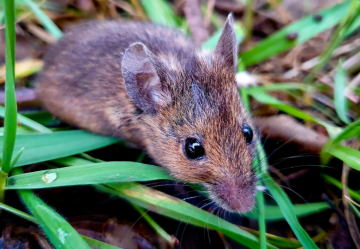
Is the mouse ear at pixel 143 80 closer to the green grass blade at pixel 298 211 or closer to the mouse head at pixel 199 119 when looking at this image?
the mouse head at pixel 199 119

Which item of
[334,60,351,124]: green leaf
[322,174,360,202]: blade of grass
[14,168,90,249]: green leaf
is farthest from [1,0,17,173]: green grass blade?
[334,60,351,124]: green leaf

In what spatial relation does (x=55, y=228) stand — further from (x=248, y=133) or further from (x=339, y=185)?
(x=339, y=185)

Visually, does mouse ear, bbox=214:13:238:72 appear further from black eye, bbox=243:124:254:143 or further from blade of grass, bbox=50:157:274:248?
blade of grass, bbox=50:157:274:248

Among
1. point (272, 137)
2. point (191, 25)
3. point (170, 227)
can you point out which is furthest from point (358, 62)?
point (170, 227)

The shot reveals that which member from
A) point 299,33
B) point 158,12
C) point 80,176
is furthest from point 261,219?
point 158,12

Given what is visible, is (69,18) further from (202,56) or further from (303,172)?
(303,172)

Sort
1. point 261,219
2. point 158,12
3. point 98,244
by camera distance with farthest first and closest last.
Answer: point 158,12
point 261,219
point 98,244
